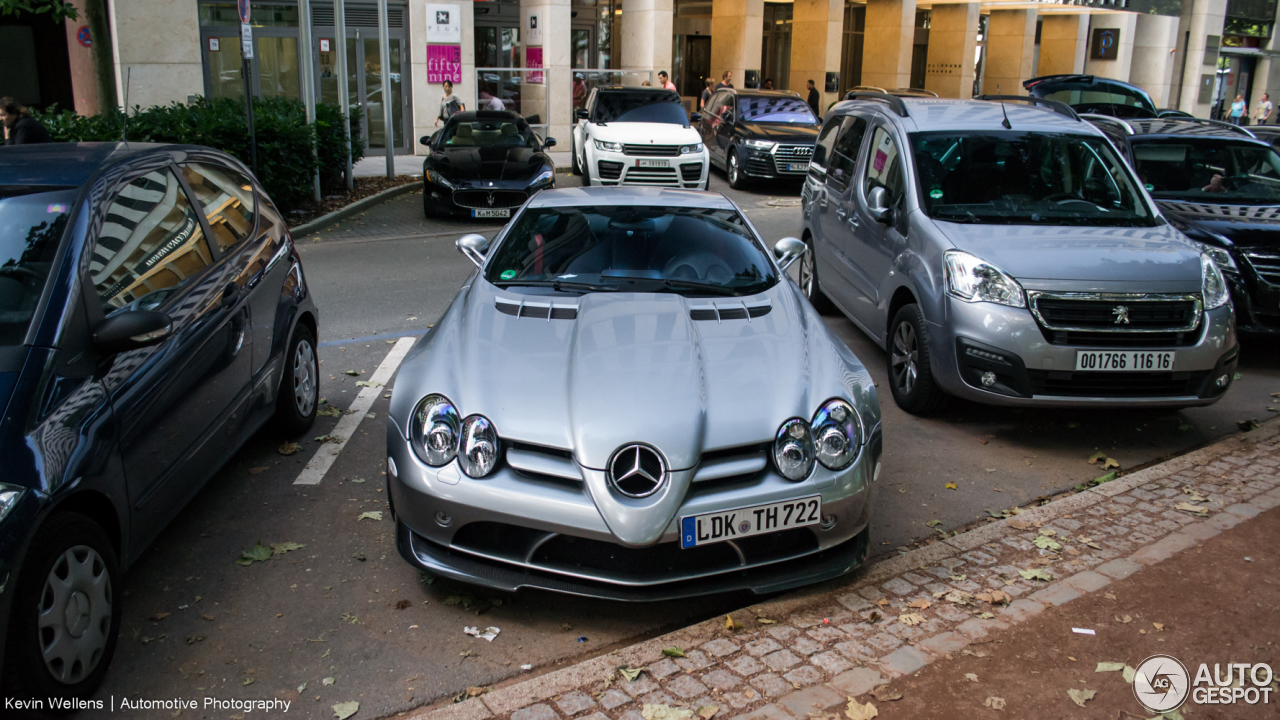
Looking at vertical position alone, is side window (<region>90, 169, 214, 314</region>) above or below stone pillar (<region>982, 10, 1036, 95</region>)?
below

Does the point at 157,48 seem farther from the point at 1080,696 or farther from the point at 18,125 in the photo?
the point at 1080,696

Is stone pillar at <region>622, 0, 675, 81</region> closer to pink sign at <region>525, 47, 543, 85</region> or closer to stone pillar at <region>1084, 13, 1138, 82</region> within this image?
pink sign at <region>525, 47, 543, 85</region>

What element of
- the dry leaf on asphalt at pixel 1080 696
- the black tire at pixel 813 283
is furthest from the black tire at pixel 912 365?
the dry leaf on asphalt at pixel 1080 696

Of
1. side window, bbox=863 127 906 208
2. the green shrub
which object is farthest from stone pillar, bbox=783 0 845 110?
side window, bbox=863 127 906 208

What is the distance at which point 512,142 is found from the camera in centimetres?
1507

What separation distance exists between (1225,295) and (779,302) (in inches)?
118

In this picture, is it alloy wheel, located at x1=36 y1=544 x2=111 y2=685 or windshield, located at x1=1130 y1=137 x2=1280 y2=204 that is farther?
windshield, located at x1=1130 y1=137 x2=1280 y2=204

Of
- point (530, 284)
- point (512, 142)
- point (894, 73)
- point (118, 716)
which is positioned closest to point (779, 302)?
point (530, 284)

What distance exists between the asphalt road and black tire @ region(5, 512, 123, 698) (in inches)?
7.7

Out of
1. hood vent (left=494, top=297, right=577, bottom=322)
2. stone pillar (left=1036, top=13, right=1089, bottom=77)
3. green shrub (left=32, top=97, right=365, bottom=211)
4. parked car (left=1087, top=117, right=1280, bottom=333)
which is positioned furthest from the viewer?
stone pillar (left=1036, top=13, right=1089, bottom=77)

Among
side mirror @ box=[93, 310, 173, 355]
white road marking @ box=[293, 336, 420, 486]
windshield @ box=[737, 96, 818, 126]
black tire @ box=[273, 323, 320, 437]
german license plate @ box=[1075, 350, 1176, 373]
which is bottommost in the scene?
white road marking @ box=[293, 336, 420, 486]

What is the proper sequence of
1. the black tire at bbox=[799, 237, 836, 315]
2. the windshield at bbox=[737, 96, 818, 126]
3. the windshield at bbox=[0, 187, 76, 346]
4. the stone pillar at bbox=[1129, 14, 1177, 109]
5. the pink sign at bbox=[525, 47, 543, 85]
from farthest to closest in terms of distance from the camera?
the stone pillar at bbox=[1129, 14, 1177, 109], the pink sign at bbox=[525, 47, 543, 85], the windshield at bbox=[737, 96, 818, 126], the black tire at bbox=[799, 237, 836, 315], the windshield at bbox=[0, 187, 76, 346]

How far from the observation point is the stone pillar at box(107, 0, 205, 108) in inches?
704

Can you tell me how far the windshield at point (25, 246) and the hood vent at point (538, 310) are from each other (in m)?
1.84
